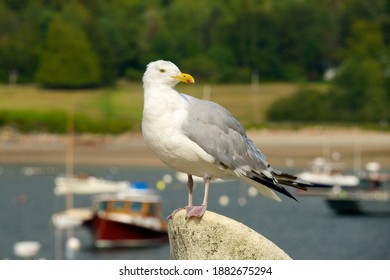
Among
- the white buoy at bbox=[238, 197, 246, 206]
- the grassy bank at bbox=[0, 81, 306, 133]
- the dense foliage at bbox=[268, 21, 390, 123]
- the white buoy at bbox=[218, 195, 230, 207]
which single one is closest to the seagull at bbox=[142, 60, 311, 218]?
the white buoy at bbox=[218, 195, 230, 207]

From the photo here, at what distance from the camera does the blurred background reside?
6531 cm

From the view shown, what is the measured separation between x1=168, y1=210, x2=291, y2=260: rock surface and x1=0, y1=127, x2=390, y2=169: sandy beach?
60594 millimetres

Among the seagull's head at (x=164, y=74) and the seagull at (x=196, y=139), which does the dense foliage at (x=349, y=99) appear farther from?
the seagull's head at (x=164, y=74)

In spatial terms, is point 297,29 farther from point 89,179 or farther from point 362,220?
point 362,220

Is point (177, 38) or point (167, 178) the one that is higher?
point (177, 38)

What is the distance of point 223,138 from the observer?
8508 millimetres

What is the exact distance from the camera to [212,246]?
839 centimetres

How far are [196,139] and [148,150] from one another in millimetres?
66786

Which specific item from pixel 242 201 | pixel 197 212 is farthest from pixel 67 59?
pixel 197 212

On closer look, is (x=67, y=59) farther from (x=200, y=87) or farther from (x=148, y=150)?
(x=148, y=150)

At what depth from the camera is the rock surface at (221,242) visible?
8328 millimetres

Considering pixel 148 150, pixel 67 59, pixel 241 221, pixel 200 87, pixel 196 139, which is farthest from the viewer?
pixel 67 59

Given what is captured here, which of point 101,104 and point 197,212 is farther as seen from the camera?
point 101,104

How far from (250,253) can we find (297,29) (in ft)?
292
